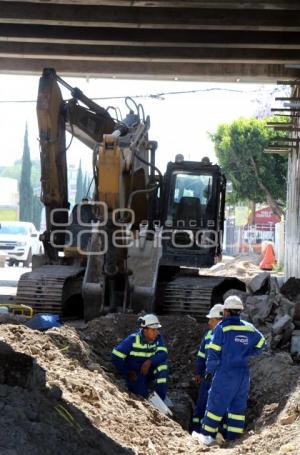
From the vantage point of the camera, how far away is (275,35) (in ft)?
64.6

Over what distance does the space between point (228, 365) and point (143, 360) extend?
1247mm

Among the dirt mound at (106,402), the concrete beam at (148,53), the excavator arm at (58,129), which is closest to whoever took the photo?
the dirt mound at (106,402)

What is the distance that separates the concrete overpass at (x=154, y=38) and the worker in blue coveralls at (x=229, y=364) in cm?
888

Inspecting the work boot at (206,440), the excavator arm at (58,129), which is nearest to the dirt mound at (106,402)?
the work boot at (206,440)

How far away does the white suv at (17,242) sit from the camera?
36.8m

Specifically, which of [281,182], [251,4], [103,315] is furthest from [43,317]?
[281,182]

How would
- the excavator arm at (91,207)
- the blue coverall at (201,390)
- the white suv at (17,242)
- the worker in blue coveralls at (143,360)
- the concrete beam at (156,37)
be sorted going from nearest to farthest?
the worker in blue coveralls at (143,360), the blue coverall at (201,390), the excavator arm at (91,207), the concrete beam at (156,37), the white suv at (17,242)

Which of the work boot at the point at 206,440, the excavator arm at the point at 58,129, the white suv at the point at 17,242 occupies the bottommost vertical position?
the work boot at the point at 206,440

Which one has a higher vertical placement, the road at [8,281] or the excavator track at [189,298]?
the excavator track at [189,298]

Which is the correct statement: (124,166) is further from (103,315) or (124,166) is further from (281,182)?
(281,182)

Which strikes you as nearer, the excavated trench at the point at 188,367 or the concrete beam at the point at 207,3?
the excavated trench at the point at 188,367

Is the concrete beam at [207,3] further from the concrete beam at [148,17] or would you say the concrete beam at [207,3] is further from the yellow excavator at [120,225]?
the yellow excavator at [120,225]

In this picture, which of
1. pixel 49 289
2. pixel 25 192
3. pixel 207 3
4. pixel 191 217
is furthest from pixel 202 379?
pixel 25 192

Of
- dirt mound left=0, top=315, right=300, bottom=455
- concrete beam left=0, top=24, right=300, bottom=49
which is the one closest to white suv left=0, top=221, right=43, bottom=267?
concrete beam left=0, top=24, right=300, bottom=49
